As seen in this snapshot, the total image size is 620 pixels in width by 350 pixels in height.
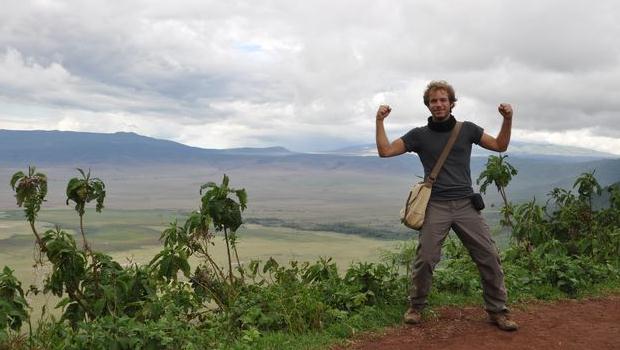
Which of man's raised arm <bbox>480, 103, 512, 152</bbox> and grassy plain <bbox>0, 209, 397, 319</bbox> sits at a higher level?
man's raised arm <bbox>480, 103, 512, 152</bbox>

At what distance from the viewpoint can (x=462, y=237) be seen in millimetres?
5375

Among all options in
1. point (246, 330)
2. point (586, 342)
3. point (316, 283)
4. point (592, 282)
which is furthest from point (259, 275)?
point (592, 282)

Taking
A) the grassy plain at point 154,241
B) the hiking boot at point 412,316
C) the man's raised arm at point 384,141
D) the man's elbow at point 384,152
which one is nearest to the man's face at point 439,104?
the man's raised arm at point 384,141

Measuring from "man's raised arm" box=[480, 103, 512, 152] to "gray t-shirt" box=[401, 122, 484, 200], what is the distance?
0.24ft

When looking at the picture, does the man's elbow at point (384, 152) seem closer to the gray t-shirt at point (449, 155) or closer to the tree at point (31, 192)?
the gray t-shirt at point (449, 155)

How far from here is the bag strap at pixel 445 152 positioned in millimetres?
5180

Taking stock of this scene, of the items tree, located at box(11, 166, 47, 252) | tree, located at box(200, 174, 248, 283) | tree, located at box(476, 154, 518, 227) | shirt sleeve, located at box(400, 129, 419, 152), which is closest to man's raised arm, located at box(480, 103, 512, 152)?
shirt sleeve, located at box(400, 129, 419, 152)

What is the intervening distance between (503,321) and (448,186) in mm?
1399

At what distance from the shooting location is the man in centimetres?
520

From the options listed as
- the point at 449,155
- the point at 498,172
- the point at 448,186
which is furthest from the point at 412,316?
the point at 498,172

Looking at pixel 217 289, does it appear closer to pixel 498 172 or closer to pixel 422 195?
pixel 422 195

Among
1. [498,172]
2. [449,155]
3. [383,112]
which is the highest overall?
[383,112]

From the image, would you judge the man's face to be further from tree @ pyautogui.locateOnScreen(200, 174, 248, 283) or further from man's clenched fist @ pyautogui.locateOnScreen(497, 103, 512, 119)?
tree @ pyautogui.locateOnScreen(200, 174, 248, 283)

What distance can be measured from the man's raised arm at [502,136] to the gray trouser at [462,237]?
55 cm
